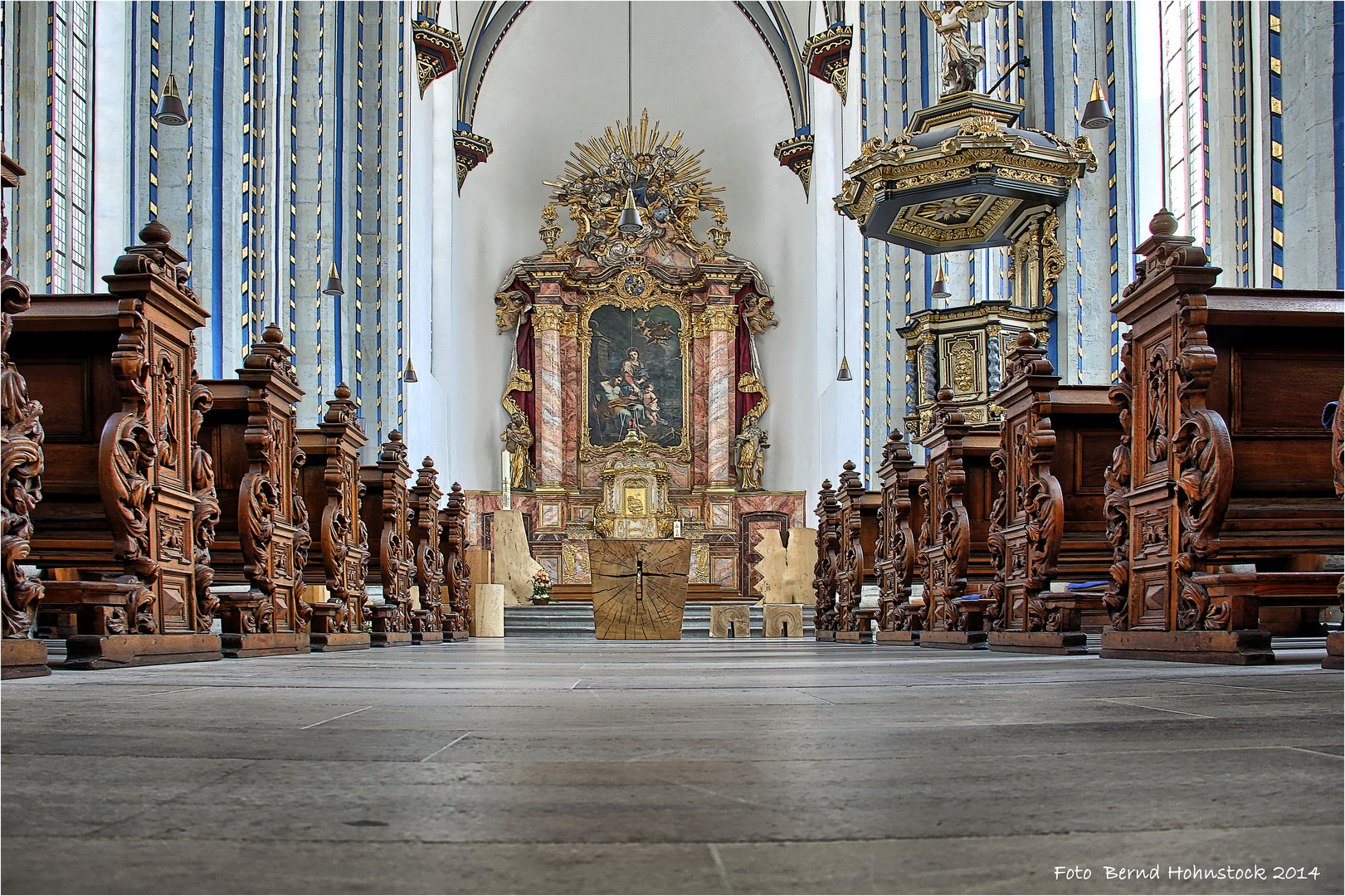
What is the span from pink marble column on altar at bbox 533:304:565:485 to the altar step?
17.0ft

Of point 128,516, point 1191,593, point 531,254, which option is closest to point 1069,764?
point 1191,593

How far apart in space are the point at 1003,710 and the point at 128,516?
10.3 feet

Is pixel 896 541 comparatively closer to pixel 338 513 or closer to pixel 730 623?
pixel 338 513

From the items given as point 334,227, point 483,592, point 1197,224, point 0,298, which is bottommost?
point 483,592

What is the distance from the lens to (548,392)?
2102 centimetres

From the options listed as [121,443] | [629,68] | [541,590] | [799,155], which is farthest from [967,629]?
[629,68]

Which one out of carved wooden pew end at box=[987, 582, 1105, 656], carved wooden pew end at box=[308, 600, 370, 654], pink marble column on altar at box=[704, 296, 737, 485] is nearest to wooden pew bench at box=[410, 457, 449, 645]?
carved wooden pew end at box=[308, 600, 370, 654]

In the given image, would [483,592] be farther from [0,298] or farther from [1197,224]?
[0,298]

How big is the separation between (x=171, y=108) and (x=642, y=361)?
42.9ft

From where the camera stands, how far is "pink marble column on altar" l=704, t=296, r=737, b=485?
828 inches

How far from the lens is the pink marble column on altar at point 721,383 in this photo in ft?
69.0

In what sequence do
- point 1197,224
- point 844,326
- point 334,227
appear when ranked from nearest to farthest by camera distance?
point 1197,224
point 334,227
point 844,326

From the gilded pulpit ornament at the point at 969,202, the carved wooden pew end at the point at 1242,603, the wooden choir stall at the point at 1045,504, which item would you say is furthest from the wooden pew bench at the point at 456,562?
the carved wooden pew end at the point at 1242,603

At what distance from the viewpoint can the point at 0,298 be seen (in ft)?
9.78
